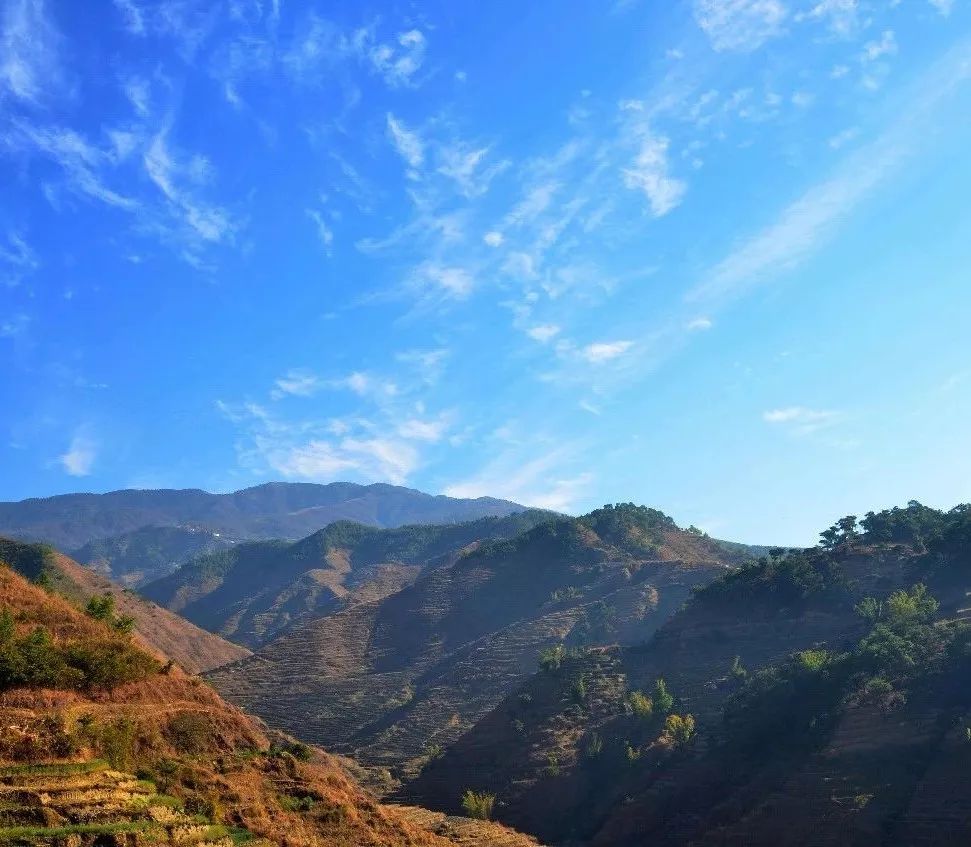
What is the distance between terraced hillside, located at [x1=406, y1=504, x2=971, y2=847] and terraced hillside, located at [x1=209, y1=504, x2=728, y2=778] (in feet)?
37.0

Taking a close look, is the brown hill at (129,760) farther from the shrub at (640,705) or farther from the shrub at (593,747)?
the shrub at (640,705)

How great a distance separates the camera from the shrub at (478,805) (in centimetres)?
3906

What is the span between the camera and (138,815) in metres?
14.5

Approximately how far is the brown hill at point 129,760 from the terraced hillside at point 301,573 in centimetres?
10233

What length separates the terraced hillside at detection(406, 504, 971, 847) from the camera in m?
29.7

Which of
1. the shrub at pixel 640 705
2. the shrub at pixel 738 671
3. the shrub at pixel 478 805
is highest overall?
the shrub at pixel 738 671

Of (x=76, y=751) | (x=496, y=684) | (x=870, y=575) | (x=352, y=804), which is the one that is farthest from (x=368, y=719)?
(x=76, y=751)

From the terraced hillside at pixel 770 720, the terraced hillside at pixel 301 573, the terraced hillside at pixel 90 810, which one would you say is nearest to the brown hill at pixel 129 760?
the terraced hillside at pixel 90 810

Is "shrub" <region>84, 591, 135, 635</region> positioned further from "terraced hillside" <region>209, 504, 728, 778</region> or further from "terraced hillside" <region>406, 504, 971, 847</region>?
"terraced hillside" <region>209, 504, 728, 778</region>

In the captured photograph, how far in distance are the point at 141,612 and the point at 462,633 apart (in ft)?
136

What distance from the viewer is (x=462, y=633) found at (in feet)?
278

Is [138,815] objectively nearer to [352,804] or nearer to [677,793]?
[352,804]

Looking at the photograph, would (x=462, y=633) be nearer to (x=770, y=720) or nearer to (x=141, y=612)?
(x=141, y=612)

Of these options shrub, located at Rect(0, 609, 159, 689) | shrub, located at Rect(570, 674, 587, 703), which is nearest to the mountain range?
shrub, located at Rect(0, 609, 159, 689)
